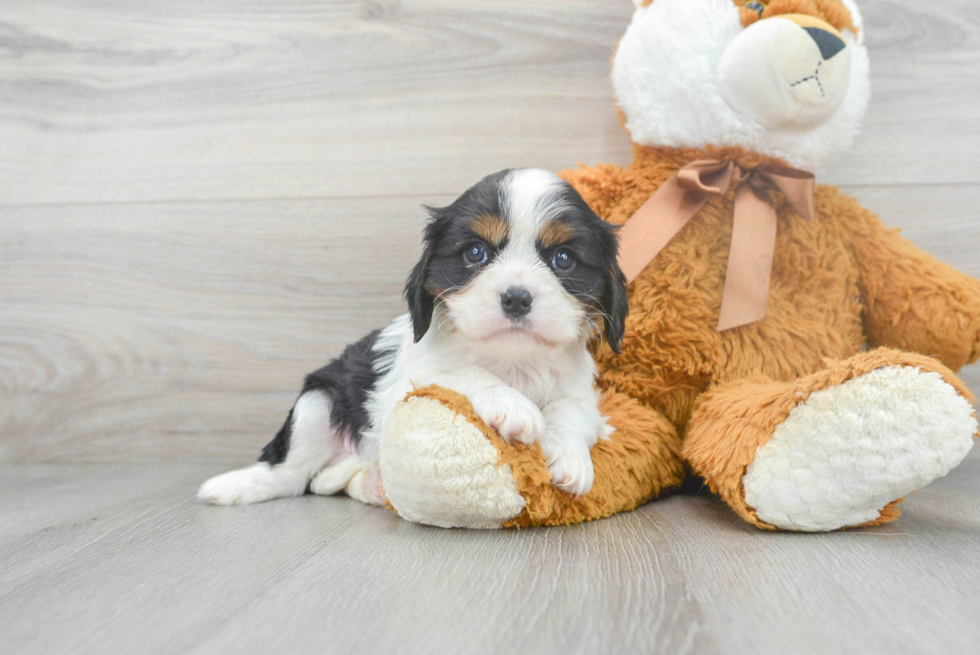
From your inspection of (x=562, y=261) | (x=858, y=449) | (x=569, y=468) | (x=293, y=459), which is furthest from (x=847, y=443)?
(x=293, y=459)

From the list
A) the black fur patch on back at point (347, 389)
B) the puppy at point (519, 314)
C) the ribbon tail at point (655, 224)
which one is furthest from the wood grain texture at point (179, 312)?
the ribbon tail at point (655, 224)

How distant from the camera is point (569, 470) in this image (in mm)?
1232

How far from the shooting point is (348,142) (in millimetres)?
2082

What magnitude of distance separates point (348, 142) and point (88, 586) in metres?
1.42

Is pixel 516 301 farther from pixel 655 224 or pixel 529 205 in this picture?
pixel 655 224

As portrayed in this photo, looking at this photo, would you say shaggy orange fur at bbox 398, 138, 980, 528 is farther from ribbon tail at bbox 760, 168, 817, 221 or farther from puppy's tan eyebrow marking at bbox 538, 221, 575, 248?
puppy's tan eyebrow marking at bbox 538, 221, 575, 248

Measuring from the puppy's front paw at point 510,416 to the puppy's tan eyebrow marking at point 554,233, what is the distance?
0.96ft

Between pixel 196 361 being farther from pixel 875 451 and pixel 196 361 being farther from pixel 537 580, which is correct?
pixel 875 451

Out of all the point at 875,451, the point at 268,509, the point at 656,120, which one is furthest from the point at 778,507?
the point at 268,509

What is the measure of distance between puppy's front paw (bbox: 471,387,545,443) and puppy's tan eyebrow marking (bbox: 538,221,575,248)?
0.96 ft

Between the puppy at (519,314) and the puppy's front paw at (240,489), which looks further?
the puppy's front paw at (240,489)

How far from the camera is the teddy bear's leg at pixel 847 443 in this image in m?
1.11

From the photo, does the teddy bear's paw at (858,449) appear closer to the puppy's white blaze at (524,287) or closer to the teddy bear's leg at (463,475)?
the teddy bear's leg at (463,475)

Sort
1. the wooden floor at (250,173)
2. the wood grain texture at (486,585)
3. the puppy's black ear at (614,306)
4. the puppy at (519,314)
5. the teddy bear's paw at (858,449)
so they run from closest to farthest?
the wood grain texture at (486,585) → the teddy bear's paw at (858,449) → the puppy at (519,314) → the puppy's black ear at (614,306) → the wooden floor at (250,173)
